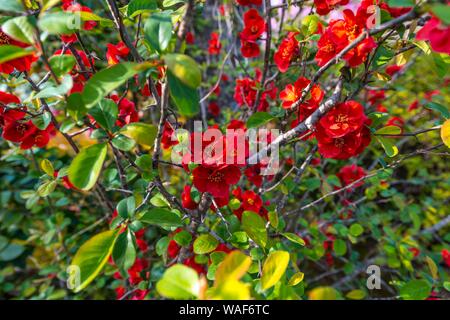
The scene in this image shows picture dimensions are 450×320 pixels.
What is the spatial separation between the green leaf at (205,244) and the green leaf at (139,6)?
50 centimetres

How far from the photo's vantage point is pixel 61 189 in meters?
1.56

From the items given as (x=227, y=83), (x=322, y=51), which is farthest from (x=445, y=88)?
(x=322, y=51)

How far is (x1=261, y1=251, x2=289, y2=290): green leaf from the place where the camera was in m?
0.48

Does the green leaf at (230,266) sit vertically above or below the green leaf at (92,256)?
below

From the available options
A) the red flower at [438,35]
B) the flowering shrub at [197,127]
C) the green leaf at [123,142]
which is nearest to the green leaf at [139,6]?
the flowering shrub at [197,127]

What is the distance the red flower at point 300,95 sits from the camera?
0.77 meters

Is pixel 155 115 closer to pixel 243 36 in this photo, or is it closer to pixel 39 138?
pixel 243 36

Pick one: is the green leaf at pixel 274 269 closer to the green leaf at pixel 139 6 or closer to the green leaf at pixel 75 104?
the green leaf at pixel 75 104

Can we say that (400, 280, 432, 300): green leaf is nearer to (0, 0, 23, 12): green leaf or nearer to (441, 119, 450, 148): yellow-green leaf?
(441, 119, 450, 148): yellow-green leaf

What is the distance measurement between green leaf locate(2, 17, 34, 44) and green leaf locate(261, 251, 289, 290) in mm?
480

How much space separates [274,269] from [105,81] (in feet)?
1.23

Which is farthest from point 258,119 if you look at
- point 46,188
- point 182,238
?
point 46,188

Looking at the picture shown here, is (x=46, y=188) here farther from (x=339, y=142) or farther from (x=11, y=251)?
(x=11, y=251)
